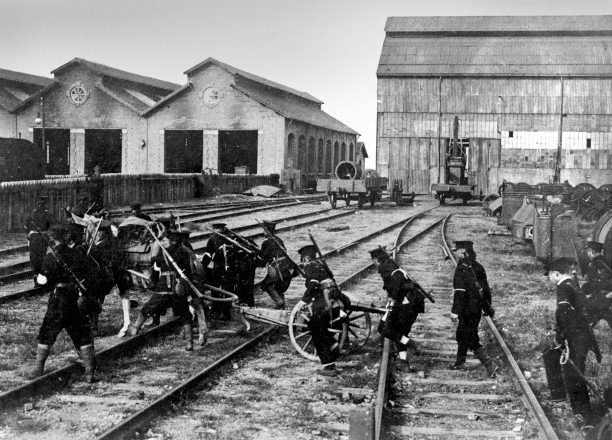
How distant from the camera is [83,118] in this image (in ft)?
140

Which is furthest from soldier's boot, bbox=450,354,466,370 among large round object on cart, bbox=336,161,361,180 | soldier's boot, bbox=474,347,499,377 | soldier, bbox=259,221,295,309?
large round object on cart, bbox=336,161,361,180

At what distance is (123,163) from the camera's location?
42.7 meters

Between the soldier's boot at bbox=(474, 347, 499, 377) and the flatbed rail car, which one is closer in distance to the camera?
the soldier's boot at bbox=(474, 347, 499, 377)

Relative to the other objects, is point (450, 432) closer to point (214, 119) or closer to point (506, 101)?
point (214, 119)

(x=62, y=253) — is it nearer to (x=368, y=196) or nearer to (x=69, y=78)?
(x=368, y=196)

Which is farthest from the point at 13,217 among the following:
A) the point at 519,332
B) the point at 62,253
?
the point at 519,332

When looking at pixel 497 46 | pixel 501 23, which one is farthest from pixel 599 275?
→ pixel 501 23

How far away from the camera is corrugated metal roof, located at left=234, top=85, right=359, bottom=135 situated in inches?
1654

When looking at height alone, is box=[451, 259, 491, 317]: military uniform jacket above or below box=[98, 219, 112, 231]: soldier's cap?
below

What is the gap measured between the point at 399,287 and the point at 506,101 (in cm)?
4018

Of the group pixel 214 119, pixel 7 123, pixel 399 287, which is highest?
pixel 214 119

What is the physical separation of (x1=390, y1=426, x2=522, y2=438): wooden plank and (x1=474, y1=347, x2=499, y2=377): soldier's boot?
5.52 feet

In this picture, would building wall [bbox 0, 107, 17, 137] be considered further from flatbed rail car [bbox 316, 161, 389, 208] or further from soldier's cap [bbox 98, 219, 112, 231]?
soldier's cap [bbox 98, 219, 112, 231]

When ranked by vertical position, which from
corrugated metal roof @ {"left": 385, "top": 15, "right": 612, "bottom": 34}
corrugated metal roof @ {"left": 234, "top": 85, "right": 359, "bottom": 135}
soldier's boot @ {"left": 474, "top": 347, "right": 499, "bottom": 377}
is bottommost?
soldier's boot @ {"left": 474, "top": 347, "right": 499, "bottom": 377}
